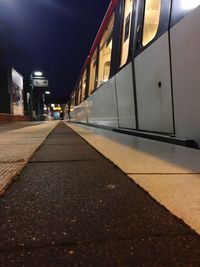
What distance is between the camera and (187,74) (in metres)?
3.07

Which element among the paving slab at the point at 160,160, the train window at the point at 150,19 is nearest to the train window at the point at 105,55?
the train window at the point at 150,19

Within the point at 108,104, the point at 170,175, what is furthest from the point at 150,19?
the point at 170,175

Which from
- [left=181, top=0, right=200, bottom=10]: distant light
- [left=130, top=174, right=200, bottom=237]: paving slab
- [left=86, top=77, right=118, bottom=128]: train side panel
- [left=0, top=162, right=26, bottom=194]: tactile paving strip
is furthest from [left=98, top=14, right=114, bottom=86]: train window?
[left=130, top=174, right=200, bottom=237]: paving slab

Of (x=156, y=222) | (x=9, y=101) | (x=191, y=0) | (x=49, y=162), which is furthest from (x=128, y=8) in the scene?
(x=9, y=101)

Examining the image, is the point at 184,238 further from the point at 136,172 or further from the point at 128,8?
the point at 128,8

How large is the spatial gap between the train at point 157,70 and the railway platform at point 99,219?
37.6 inches

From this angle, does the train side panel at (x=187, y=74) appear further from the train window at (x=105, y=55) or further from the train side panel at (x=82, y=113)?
the train side panel at (x=82, y=113)

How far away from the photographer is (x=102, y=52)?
8.95m

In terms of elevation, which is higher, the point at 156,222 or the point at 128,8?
the point at 128,8

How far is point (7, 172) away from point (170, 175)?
1.17 meters

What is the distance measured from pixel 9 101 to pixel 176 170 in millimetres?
27600

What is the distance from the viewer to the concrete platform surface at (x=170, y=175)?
58.0 inches

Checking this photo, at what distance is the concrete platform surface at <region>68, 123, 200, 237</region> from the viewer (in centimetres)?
147

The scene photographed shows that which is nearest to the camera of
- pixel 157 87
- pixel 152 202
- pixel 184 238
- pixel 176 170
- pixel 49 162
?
pixel 184 238
